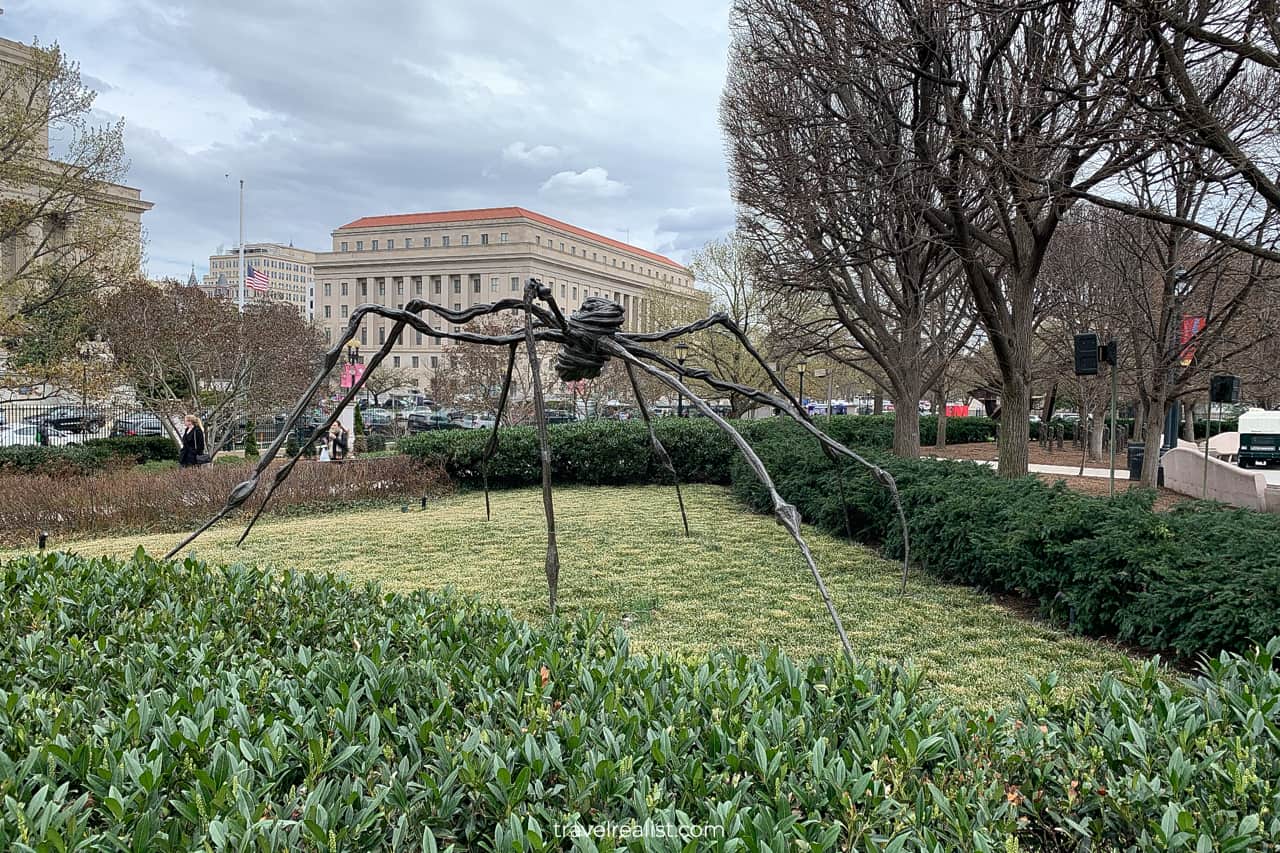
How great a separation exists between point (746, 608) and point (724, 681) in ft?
11.4

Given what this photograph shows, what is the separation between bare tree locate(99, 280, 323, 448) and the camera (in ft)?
63.0

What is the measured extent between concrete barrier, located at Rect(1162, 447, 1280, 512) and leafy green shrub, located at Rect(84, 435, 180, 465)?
79.8ft

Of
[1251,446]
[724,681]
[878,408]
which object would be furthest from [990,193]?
[878,408]

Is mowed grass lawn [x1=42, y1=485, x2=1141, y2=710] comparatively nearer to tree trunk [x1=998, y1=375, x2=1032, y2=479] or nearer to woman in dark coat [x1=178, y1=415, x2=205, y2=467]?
tree trunk [x1=998, y1=375, x2=1032, y2=479]

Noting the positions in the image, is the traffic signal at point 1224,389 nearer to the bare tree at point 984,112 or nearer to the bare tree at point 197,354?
the bare tree at point 984,112

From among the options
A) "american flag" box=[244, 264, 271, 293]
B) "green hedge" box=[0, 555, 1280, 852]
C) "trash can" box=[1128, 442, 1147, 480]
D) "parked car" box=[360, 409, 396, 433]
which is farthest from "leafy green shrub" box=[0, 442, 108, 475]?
"trash can" box=[1128, 442, 1147, 480]

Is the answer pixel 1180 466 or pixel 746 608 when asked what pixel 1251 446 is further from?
pixel 746 608

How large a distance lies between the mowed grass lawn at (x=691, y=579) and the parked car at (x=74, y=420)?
1719 centimetres

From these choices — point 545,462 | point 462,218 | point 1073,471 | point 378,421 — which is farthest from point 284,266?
point 545,462

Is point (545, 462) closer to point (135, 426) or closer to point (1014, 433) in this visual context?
point (1014, 433)

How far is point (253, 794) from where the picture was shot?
165cm

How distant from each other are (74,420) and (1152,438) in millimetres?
31660

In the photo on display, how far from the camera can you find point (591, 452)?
15.2 m

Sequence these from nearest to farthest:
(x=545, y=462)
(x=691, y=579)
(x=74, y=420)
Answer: (x=545, y=462) < (x=691, y=579) < (x=74, y=420)
